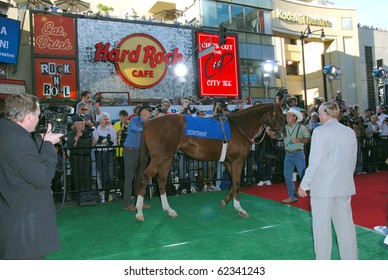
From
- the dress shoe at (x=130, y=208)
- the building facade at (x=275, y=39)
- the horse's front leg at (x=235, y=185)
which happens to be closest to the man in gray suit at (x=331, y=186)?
the horse's front leg at (x=235, y=185)

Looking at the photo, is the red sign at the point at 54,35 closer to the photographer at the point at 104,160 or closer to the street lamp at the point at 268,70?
the photographer at the point at 104,160

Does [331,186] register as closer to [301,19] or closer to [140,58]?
[140,58]

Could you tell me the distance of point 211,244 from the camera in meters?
4.22

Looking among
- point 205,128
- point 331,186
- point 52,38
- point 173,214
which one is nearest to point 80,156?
point 173,214

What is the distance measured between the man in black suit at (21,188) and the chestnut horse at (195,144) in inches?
135

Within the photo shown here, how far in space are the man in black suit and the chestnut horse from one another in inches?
135

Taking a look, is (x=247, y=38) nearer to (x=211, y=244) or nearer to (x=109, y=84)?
(x=109, y=84)

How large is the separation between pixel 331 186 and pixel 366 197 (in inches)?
181

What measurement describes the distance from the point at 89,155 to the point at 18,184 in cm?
524

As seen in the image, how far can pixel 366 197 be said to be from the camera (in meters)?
6.86

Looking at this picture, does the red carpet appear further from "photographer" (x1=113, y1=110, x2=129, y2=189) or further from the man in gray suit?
"photographer" (x1=113, y1=110, x2=129, y2=189)

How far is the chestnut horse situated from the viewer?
5734mm

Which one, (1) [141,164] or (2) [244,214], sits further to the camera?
(1) [141,164]

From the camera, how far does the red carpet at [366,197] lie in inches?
208
